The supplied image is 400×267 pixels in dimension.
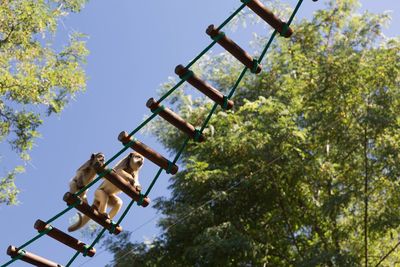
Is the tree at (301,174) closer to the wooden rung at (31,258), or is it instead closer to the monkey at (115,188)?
the monkey at (115,188)

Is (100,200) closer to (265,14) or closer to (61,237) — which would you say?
(61,237)

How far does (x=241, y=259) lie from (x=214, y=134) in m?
1.92

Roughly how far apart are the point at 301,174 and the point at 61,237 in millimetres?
5252

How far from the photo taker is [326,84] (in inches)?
344

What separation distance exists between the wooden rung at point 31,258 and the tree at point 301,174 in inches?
154

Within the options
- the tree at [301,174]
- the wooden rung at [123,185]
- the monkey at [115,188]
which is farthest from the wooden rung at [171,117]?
the tree at [301,174]

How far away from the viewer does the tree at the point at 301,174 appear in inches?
311

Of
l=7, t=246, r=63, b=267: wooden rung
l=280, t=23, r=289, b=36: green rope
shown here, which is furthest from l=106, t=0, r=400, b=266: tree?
l=280, t=23, r=289, b=36: green rope

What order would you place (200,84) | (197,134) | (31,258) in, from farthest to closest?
(31,258) < (197,134) < (200,84)

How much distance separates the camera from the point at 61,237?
380 centimetres

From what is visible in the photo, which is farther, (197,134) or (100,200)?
(100,200)

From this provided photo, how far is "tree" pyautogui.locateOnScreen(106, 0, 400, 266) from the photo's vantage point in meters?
7.90

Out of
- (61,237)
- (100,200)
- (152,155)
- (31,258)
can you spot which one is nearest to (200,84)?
(152,155)

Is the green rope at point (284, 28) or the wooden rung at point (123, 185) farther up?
the green rope at point (284, 28)
